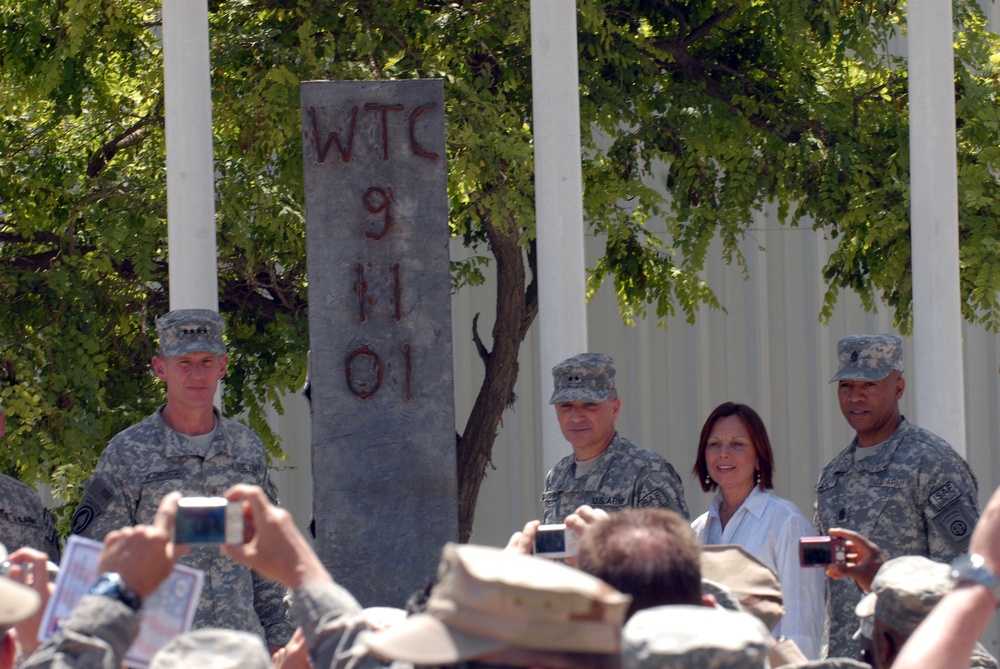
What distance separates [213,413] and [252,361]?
3.02 meters

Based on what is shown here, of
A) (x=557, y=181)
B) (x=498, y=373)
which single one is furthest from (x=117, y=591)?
(x=498, y=373)

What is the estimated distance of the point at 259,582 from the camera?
13.5 ft

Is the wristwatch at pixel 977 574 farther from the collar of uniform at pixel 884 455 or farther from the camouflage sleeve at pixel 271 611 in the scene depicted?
the camouflage sleeve at pixel 271 611

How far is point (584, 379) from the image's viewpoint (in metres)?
4.49

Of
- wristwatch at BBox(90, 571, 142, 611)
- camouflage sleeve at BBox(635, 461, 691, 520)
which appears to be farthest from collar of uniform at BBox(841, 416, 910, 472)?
wristwatch at BBox(90, 571, 142, 611)

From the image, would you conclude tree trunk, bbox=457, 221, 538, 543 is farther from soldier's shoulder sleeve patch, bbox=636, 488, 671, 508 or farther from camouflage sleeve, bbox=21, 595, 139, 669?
camouflage sleeve, bbox=21, 595, 139, 669

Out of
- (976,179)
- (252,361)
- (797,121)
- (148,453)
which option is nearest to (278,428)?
(252,361)

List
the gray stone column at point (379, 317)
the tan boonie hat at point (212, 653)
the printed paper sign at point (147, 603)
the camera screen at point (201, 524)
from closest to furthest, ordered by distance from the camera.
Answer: the tan boonie hat at point (212, 653) < the printed paper sign at point (147, 603) < the camera screen at point (201, 524) < the gray stone column at point (379, 317)

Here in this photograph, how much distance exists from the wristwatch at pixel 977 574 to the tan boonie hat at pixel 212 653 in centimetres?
92

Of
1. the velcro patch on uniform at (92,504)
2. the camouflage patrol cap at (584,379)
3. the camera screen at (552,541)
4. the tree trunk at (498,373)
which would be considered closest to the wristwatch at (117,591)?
the camera screen at (552,541)

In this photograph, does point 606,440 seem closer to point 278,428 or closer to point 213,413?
point 213,413

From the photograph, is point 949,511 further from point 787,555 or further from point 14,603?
point 14,603

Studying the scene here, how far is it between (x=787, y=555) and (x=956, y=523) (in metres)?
0.47

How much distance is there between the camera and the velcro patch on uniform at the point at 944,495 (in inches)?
153
